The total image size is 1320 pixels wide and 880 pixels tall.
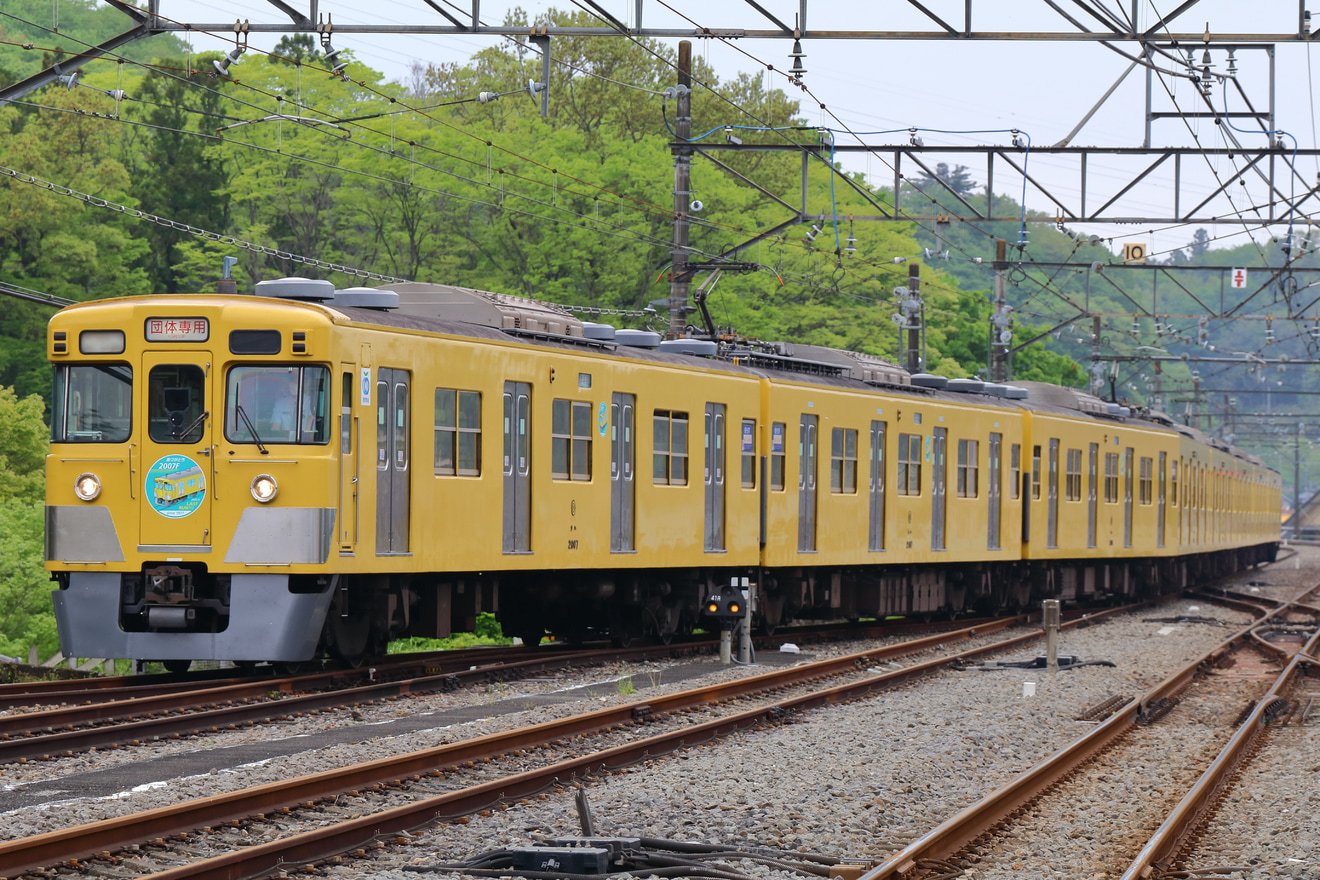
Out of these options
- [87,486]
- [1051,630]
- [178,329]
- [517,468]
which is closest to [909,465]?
[1051,630]

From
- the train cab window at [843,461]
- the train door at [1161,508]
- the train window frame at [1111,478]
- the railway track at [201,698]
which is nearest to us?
the railway track at [201,698]

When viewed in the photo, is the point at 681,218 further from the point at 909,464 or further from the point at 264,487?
the point at 264,487

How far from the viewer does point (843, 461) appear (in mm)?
22641

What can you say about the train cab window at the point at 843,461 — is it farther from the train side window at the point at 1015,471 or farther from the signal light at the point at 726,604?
the train side window at the point at 1015,471

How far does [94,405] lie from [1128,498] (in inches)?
869

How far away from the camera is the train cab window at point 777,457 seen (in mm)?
20891

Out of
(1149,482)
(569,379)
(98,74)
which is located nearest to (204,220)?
(98,74)

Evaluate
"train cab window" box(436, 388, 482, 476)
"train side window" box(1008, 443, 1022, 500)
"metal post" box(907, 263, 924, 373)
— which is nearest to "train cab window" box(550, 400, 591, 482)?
"train cab window" box(436, 388, 482, 476)

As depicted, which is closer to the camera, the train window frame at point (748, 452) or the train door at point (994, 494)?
the train window frame at point (748, 452)

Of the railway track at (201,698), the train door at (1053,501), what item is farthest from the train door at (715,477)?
the train door at (1053,501)

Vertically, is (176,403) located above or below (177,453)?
above

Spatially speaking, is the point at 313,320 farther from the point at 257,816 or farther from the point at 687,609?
the point at 687,609

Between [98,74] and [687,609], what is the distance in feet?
160

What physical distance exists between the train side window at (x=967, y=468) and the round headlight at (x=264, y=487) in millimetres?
13931
